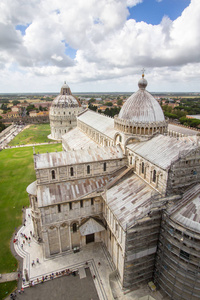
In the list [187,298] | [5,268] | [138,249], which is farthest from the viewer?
[5,268]

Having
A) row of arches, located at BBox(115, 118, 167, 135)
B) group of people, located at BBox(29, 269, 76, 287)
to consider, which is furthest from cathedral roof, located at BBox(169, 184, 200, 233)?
group of people, located at BBox(29, 269, 76, 287)

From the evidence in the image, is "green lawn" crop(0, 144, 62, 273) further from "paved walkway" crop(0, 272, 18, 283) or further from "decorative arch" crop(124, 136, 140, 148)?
"decorative arch" crop(124, 136, 140, 148)

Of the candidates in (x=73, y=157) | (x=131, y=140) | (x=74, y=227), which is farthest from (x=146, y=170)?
(x=74, y=227)

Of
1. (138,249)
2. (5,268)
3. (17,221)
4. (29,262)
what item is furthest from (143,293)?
(17,221)

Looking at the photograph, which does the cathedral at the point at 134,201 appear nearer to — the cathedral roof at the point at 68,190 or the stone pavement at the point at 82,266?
the cathedral roof at the point at 68,190

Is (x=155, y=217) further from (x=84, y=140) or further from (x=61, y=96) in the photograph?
(x=61, y=96)

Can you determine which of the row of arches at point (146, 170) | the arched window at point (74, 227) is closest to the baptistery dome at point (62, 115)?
the arched window at point (74, 227)

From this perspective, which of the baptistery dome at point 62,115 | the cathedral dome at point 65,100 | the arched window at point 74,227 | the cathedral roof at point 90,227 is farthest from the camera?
the cathedral dome at point 65,100
